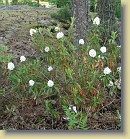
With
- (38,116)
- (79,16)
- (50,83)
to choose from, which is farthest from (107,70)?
(79,16)

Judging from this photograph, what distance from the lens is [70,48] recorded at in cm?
396

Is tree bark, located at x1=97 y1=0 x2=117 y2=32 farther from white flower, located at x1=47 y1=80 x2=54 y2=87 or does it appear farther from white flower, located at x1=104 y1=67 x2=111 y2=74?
white flower, located at x1=47 y1=80 x2=54 y2=87

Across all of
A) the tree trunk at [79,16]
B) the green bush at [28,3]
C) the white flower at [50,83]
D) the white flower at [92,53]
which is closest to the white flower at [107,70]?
the white flower at [92,53]

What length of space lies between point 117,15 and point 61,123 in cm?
142

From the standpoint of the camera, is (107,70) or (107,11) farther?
(107,11)

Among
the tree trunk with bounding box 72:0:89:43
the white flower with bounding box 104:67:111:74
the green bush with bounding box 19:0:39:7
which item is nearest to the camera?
Result: the white flower with bounding box 104:67:111:74

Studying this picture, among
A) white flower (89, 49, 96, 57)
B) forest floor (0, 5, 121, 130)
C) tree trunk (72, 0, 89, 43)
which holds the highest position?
tree trunk (72, 0, 89, 43)

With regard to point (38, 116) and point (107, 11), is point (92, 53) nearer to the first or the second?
point (38, 116)

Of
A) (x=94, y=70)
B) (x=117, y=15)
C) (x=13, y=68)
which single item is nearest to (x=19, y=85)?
(x=13, y=68)

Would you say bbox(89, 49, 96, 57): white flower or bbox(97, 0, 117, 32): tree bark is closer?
bbox(89, 49, 96, 57): white flower

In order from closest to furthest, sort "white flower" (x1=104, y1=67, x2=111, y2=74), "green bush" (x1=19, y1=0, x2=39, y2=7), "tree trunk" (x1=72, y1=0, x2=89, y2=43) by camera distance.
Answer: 1. "white flower" (x1=104, y1=67, x2=111, y2=74)
2. "tree trunk" (x1=72, y1=0, x2=89, y2=43)
3. "green bush" (x1=19, y1=0, x2=39, y2=7)

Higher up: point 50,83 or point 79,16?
point 79,16

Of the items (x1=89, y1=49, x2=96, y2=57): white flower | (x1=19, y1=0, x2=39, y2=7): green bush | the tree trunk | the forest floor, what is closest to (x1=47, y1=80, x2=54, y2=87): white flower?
the forest floor

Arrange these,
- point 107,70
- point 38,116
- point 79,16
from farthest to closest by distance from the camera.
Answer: point 79,16
point 38,116
point 107,70
